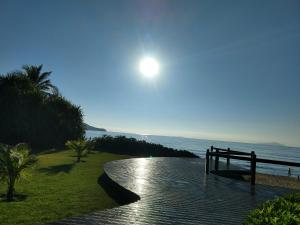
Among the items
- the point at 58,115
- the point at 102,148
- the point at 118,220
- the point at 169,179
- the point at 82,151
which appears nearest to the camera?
the point at 118,220

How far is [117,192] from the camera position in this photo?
11.2 metres

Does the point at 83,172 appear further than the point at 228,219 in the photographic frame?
Yes

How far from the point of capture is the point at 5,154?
10.3 meters

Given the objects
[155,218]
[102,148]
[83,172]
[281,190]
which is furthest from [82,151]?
[155,218]

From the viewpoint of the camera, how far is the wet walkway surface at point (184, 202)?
683cm

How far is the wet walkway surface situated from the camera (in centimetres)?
683

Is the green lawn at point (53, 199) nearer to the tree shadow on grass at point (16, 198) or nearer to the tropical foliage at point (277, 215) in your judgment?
the tree shadow on grass at point (16, 198)

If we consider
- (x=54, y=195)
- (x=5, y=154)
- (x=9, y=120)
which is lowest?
(x=54, y=195)

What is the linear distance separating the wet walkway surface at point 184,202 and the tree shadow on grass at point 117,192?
183 millimetres

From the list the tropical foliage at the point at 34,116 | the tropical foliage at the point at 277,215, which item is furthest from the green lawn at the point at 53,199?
the tropical foliage at the point at 34,116

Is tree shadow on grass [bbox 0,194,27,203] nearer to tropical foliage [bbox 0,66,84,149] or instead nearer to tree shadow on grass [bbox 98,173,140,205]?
tree shadow on grass [bbox 98,173,140,205]

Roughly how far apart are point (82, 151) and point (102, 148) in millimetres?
10690

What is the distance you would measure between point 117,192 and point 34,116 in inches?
1124

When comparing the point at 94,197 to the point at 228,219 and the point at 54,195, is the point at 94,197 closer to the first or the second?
the point at 54,195
